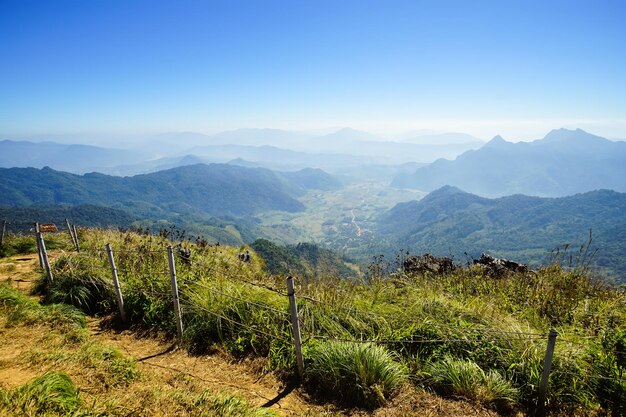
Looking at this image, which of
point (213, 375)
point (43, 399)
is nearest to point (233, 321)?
point (213, 375)

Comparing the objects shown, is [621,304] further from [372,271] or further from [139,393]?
[139,393]

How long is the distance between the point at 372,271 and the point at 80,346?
665cm

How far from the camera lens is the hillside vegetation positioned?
14.4 ft

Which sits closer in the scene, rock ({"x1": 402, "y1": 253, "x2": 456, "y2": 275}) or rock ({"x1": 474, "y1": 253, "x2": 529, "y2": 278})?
rock ({"x1": 474, "y1": 253, "x2": 529, "y2": 278})

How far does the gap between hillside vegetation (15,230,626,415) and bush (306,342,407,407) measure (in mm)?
17

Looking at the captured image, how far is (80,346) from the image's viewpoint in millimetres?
5531

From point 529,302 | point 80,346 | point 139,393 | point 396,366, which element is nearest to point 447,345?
point 396,366

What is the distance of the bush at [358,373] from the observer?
4457 millimetres

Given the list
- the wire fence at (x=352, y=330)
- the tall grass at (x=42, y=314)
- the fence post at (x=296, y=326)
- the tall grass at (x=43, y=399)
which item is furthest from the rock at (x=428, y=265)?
the tall grass at (x=42, y=314)

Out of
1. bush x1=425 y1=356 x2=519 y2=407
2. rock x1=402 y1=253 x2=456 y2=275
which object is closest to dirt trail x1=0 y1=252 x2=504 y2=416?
bush x1=425 y1=356 x2=519 y2=407

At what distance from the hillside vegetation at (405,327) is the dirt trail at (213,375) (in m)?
0.21

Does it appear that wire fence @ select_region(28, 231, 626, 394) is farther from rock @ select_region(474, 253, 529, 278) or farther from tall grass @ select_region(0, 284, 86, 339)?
rock @ select_region(474, 253, 529, 278)

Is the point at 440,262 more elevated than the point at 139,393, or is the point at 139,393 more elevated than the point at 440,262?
the point at 139,393

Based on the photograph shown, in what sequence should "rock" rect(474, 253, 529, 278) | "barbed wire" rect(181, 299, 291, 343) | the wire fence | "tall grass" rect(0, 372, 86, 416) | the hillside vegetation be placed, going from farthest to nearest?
"rock" rect(474, 253, 529, 278) < "barbed wire" rect(181, 299, 291, 343) < the wire fence < the hillside vegetation < "tall grass" rect(0, 372, 86, 416)
